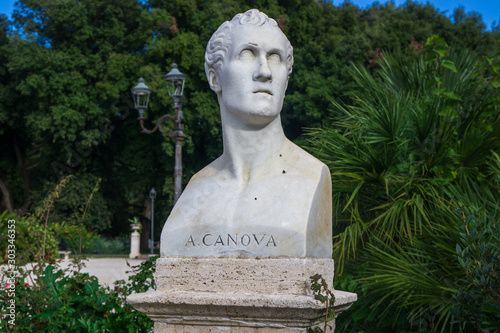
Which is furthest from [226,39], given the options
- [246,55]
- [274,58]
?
[274,58]

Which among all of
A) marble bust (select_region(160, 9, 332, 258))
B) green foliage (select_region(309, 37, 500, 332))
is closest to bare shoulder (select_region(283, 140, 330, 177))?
marble bust (select_region(160, 9, 332, 258))

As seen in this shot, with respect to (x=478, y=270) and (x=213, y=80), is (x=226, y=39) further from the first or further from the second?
(x=478, y=270)

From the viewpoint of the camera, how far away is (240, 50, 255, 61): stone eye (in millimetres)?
3404

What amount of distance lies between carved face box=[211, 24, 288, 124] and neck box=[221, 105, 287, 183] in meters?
0.06

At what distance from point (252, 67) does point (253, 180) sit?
62 centimetres

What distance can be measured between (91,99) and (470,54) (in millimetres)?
16761

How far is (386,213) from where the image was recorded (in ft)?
18.2

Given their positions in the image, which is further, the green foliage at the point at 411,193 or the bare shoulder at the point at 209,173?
the green foliage at the point at 411,193

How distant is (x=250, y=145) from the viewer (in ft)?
11.4

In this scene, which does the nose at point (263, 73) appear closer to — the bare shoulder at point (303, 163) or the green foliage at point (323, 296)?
the bare shoulder at point (303, 163)

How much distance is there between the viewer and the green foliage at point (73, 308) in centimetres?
518

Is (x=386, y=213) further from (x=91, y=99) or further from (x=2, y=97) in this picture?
(x=2, y=97)

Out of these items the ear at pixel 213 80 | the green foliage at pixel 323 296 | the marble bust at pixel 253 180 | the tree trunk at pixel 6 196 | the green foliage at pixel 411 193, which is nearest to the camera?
the green foliage at pixel 323 296

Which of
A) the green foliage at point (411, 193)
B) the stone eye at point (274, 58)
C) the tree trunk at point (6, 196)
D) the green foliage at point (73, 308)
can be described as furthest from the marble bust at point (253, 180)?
the tree trunk at point (6, 196)
